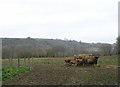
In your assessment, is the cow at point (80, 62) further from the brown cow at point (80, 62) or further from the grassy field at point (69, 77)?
the grassy field at point (69, 77)

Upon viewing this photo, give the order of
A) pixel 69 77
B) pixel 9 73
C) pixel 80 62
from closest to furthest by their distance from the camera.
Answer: pixel 69 77 → pixel 9 73 → pixel 80 62

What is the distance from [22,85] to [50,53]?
5628 cm

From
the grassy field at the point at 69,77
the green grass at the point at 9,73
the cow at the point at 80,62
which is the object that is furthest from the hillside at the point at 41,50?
the grassy field at the point at 69,77

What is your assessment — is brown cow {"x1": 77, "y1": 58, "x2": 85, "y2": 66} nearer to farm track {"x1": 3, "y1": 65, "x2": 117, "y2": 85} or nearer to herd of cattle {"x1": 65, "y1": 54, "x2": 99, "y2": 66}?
herd of cattle {"x1": 65, "y1": 54, "x2": 99, "y2": 66}

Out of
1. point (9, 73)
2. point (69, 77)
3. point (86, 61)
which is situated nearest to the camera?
point (69, 77)

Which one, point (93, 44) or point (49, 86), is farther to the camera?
point (93, 44)

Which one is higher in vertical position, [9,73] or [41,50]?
[41,50]

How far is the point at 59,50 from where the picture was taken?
249 ft

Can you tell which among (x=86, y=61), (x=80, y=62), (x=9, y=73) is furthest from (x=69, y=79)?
(x=80, y=62)

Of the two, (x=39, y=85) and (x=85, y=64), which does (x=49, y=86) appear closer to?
(x=39, y=85)

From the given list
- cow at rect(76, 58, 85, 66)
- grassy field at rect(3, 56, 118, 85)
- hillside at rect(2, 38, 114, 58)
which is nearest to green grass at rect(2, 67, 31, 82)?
grassy field at rect(3, 56, 118, 85)

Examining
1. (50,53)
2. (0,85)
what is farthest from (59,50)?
(0,85)

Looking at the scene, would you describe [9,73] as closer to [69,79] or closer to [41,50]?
[69,79]

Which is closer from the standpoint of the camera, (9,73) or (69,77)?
(69,77)
